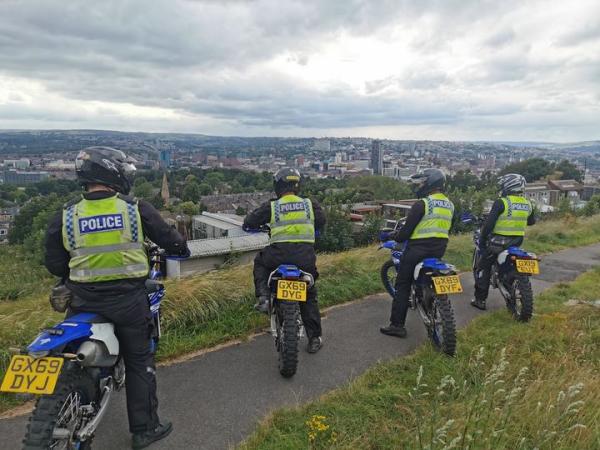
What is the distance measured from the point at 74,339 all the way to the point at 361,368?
2.70m

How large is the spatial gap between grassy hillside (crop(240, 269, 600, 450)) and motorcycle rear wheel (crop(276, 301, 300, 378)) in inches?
18.4

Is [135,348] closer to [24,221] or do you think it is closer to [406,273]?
[406,273]

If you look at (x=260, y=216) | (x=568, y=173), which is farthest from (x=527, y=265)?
(x=568, y=173)

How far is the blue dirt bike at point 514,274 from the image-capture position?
5.10 meters

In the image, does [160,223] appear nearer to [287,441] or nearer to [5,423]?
[287,441]

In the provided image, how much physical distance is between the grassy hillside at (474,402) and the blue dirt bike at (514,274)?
1.03ft

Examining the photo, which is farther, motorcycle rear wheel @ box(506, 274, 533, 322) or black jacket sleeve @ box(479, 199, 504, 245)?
black jacket sleeve @ box(479, 199, 504, 245)

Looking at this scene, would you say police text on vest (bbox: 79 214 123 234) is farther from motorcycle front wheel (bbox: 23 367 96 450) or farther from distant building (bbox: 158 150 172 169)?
distant building (bbox: 158 150 172 169)

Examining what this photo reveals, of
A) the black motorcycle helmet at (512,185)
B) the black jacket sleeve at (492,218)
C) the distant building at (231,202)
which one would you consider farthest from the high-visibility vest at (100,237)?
the distant building at (231,202)

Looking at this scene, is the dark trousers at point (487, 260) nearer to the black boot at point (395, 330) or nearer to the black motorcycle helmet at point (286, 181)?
the black boot at point (395, 330)

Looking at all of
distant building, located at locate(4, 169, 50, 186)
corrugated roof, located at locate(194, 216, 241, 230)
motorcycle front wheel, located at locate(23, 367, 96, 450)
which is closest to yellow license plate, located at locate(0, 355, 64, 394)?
motorcycle front wheel, located at locate(23, 367, 96, 450)

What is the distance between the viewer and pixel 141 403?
2.88 m

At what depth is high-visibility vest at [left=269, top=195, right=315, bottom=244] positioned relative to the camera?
4.20 m

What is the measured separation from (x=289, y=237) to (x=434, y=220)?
1679 mm
